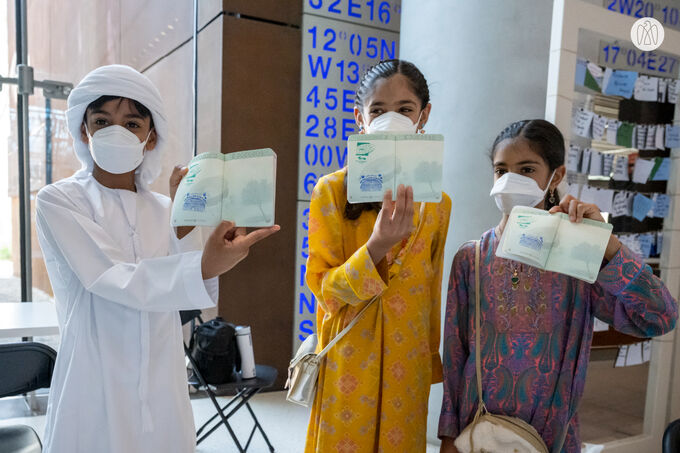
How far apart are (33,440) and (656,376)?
296cm

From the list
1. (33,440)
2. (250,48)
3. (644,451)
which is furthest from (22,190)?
(644,451)

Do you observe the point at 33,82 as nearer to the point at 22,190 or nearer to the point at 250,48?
the point at 22,190

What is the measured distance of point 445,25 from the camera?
291 centimetres

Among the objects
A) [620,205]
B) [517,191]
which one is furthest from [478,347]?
[620,205]

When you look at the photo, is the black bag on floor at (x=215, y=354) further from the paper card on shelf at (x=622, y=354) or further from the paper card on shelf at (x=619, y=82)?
the paper card on shelf at (x=619, y=82)

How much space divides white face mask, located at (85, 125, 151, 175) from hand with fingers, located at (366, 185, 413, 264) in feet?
2.37

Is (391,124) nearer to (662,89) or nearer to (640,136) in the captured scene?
(640,136)

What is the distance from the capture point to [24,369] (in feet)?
5.20

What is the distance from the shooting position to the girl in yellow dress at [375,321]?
1447mm

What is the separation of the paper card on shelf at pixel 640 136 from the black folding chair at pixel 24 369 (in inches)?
111

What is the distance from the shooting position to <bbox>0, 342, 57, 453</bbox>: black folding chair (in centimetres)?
155

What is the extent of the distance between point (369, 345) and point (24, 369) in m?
1.10

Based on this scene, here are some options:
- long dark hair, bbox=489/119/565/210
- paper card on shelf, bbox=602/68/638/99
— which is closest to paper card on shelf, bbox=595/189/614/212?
paper card on shelf, bbox=602/68/638/99

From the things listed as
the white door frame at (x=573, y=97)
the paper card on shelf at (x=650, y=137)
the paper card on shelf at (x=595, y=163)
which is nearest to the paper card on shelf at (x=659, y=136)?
the paper card on shelf at (x=650, y=137)
